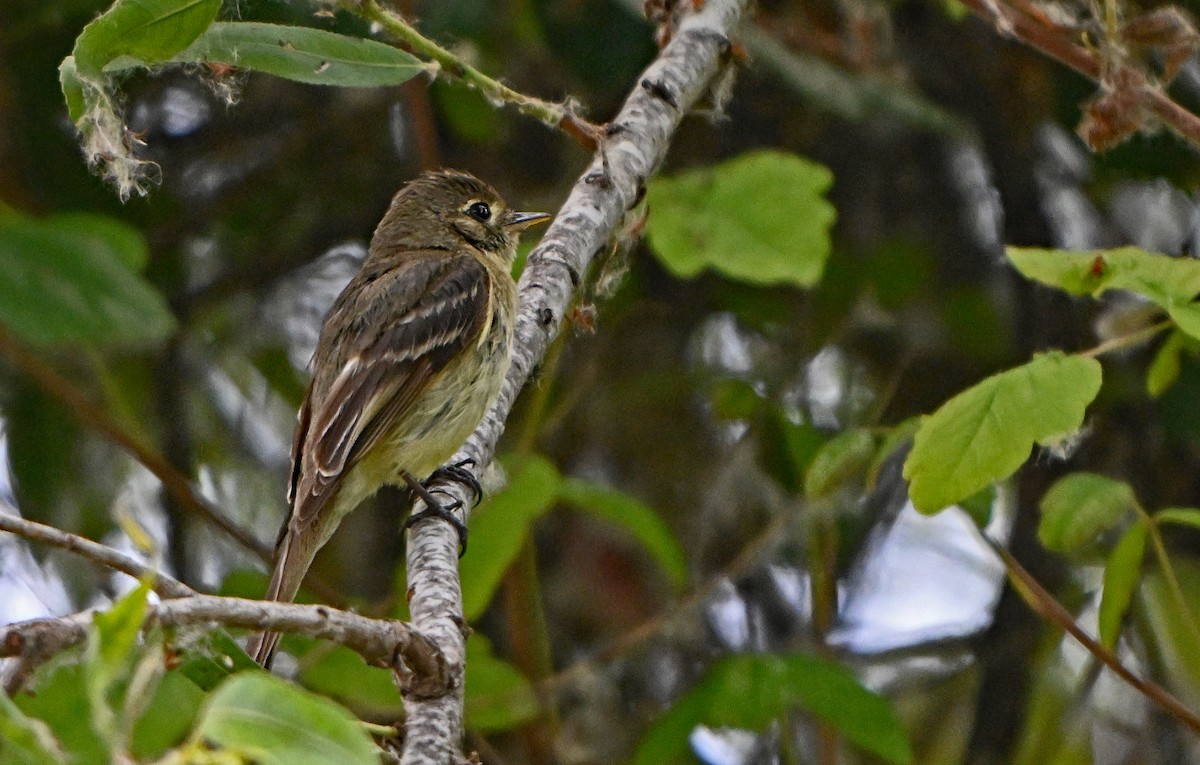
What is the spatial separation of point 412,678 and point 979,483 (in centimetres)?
114

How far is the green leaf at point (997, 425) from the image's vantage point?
263 cm

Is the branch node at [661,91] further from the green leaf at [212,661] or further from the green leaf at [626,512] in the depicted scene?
the green leaf at [212,661]

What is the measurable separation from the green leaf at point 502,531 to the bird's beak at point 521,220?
1.00m

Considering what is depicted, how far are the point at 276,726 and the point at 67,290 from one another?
266cm

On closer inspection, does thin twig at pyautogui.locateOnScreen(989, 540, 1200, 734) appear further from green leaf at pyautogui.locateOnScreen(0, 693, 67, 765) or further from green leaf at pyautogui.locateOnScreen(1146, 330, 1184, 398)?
green leaf at pyautogui.locateOnScreen(0, 693, 67, 765)

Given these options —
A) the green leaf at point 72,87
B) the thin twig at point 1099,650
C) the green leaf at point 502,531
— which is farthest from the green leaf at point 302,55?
the thin twig at point 1099,650

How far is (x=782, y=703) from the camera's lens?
Result: 4320 millimetres

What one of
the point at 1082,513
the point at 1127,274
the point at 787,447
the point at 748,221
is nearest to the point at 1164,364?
the point at 1082,513

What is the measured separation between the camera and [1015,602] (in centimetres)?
547

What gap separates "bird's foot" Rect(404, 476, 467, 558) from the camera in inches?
133

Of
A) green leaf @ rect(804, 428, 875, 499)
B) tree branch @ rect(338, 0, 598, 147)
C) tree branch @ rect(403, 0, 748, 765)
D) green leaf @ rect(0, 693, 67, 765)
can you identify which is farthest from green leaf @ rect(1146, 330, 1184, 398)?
green leaf @ rect(0, 693, 67, 765)

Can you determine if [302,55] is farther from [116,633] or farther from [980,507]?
[980,507]

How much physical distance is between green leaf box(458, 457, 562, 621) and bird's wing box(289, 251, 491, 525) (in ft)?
1.32

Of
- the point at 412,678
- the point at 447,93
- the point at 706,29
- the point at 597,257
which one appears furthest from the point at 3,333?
the point at 412,678
